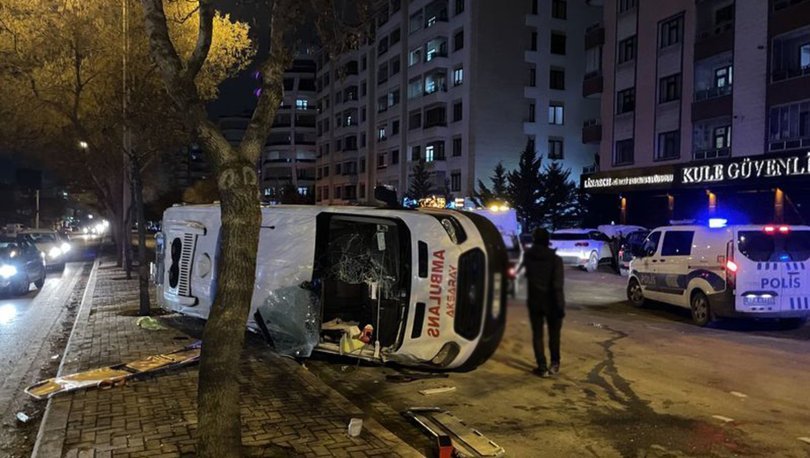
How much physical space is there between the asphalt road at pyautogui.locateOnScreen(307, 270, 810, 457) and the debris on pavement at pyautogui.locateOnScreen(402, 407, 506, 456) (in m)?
0.14

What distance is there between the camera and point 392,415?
658cm

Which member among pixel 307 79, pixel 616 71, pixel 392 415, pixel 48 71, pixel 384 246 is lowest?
pixel 392 415

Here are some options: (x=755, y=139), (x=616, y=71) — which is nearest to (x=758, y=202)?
(x=755, y=139)

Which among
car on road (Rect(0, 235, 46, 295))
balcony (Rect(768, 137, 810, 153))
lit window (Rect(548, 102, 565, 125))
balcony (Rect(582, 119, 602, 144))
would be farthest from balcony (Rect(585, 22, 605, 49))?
car on road (Rect(0, 235, 46, 295))

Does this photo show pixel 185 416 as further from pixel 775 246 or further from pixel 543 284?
pixel 775 246

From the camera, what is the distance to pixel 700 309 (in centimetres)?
1247

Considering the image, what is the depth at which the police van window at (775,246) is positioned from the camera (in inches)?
443

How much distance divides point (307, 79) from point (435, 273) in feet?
299

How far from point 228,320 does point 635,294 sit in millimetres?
12534

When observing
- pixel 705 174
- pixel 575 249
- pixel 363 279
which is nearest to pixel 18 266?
pixel 363 279

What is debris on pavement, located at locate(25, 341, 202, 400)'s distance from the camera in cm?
679

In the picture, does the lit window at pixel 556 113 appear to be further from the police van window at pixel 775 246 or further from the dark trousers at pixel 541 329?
the dark trousers at pixel 541 329

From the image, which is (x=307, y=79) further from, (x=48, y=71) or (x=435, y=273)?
(x=435, y=273)

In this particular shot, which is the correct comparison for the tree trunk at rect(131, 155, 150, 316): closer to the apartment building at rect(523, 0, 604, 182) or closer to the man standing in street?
the man standing in street
